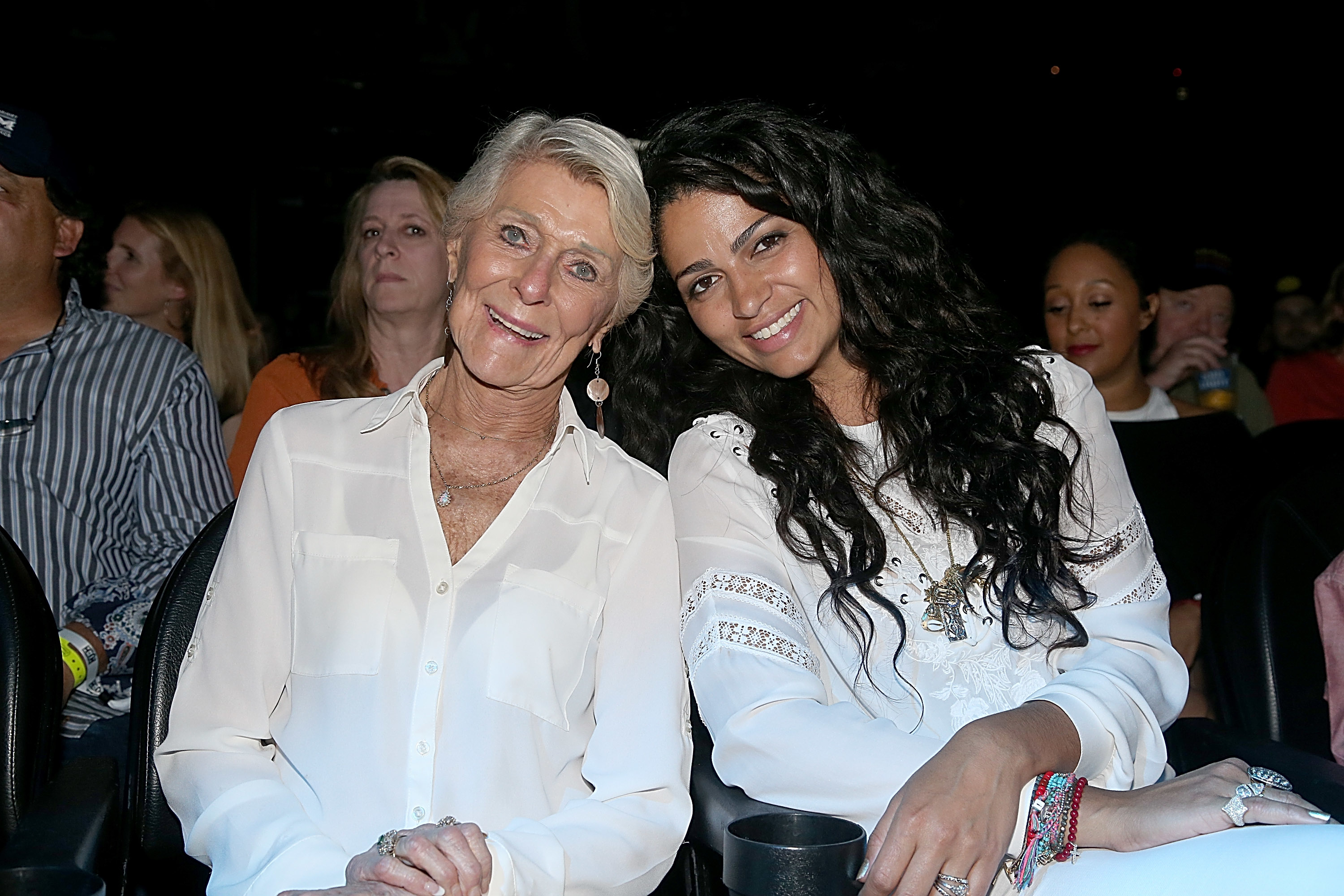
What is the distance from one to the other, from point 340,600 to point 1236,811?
4.19ft

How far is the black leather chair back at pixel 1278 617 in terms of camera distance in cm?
210

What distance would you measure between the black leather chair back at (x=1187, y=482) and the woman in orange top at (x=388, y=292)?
2.00 meters

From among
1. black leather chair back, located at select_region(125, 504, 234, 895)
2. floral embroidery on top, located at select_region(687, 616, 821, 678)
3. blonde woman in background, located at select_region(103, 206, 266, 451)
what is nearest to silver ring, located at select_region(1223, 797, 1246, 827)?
floral embroidery on top, located at select_region(687, 616, 821, 678)

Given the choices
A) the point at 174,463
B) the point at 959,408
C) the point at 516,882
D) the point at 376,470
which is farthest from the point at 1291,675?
the point at 174,463

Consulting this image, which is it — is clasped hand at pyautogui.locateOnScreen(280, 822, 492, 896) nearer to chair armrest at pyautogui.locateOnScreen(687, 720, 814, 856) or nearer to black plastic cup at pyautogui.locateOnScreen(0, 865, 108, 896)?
black plastic cup at pyautogui.locateOnScreen(0, 865, 108, 896)

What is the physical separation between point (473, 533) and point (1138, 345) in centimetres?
261

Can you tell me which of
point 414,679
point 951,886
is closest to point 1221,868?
point 951,886

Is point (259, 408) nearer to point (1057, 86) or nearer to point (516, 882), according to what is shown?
point (516, 882)

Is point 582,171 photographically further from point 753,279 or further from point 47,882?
point 47,882

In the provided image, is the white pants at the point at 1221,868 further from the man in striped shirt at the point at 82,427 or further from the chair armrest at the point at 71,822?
the man in striped shirt at the point at 82,427

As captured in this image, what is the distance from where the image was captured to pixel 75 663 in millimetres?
2217

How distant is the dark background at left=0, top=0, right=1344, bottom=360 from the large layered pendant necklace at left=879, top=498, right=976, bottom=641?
14.0ft

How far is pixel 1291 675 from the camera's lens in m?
2.11

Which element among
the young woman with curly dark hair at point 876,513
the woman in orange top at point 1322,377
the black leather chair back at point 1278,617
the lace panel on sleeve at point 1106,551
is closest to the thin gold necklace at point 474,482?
the young woman with curly dark hair at point 876,513
